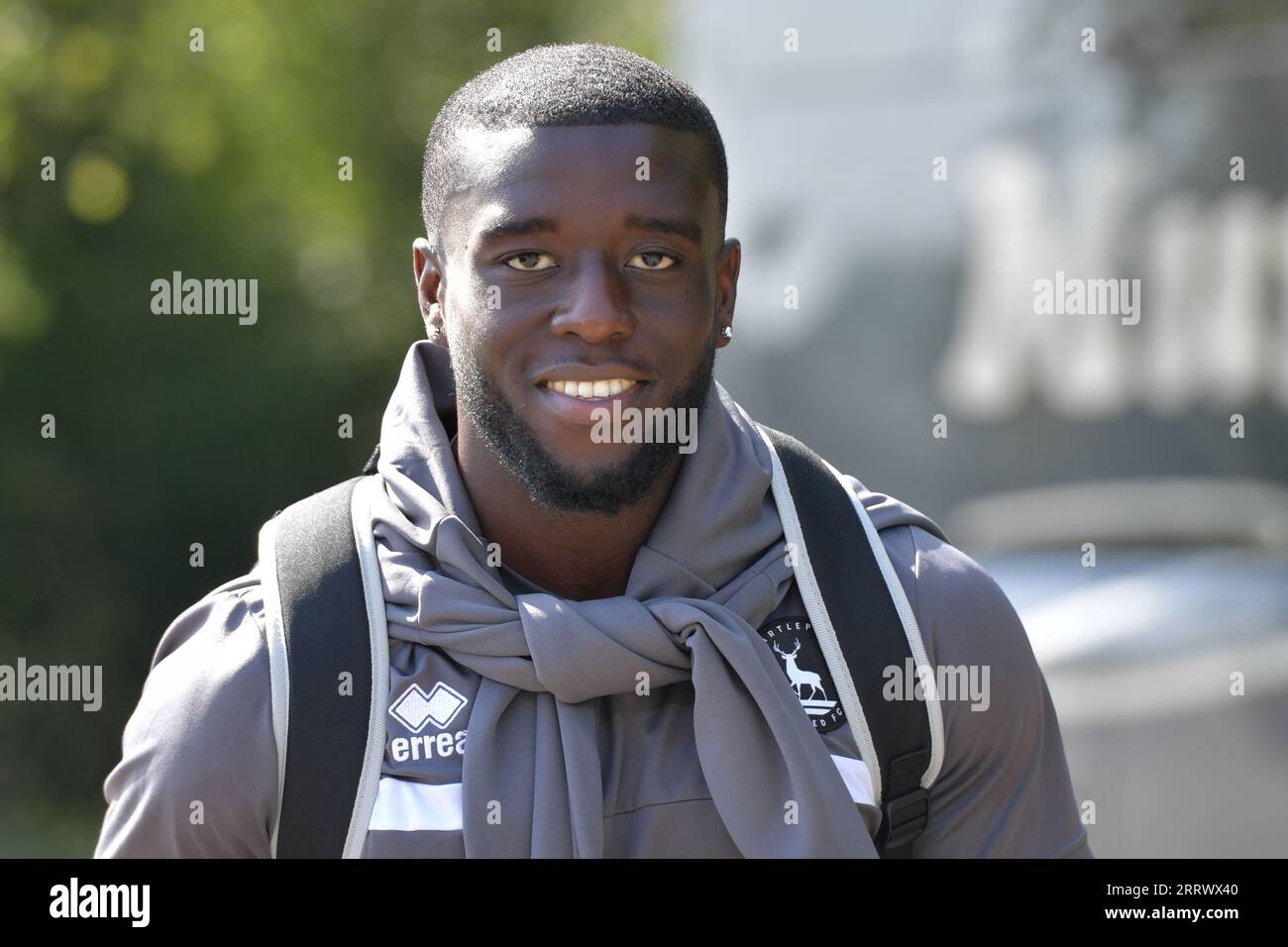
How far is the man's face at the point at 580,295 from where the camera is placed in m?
2.43

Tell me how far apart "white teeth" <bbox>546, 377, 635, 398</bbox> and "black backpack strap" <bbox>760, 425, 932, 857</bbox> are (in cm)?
38

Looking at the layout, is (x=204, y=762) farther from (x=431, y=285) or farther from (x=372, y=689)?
(x=431, y=285)

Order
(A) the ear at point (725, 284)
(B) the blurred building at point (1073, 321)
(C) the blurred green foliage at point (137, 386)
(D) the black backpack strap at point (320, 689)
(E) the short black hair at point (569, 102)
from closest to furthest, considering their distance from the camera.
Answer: (D) the black backpack strap at point (320, 689), (E) the short black hair at point (569, 102), (A) the ear at point (725, 284), (B) the blurred building at point (1073, 321), (C) the blurred green foliage at point (137, 386)

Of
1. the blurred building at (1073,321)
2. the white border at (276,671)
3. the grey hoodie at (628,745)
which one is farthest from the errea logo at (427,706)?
the blurred building at (1073,321)

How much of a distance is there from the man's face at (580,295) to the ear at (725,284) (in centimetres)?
8

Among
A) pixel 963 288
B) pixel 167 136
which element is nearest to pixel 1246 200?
pixel 963 288

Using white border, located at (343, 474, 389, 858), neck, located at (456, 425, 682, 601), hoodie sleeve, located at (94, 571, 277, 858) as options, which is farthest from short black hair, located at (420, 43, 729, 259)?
hoodie sleeve, located at (94, 571, 277, 858)

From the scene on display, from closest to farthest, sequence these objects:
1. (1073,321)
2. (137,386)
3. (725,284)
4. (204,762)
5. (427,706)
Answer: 1. (204,762)
2. (427,706)
3. (725,284)
4. (1073,321)
5. (137,386)

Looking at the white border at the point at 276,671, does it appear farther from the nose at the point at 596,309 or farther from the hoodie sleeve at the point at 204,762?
the nose at the point at 596,309

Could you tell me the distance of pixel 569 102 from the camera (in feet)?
8.20

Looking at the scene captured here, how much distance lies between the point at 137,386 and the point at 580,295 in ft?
21.2

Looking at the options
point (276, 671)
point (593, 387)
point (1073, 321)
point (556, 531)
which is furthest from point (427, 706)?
point (1073, 321)

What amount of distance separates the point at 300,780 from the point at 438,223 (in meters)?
0.92

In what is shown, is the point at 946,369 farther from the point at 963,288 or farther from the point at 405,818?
the point at 405,818
